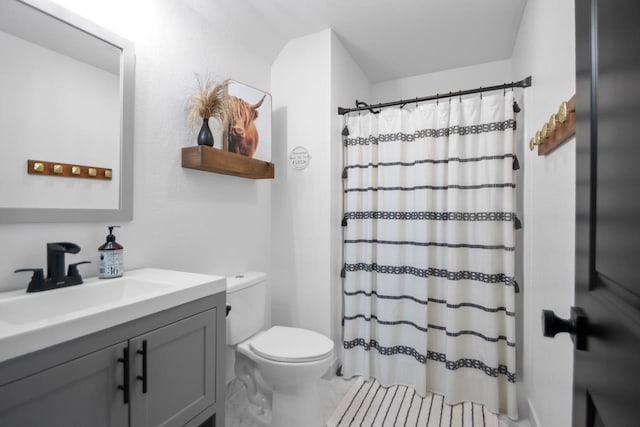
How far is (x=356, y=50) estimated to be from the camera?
2428mm

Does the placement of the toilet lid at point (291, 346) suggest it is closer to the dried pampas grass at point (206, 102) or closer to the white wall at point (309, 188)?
the white wall at point (309, 188)

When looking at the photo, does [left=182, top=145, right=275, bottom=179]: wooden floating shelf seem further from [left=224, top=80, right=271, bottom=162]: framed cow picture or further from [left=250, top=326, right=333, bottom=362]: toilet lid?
[left=250, top=326, right=333, bottom=362]: toilet lid

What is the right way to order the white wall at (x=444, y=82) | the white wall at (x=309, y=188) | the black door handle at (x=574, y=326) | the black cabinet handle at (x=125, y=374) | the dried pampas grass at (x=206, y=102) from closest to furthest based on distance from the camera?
1. the black door handle at (x=574, y=326)
2. the black cabinet handle at (x=125, y=374)
3. the dried pampas grass at (x=206, y=102)
4. the white wall at (x=309, y=188)
5. the white wall at (x=444, y=82)

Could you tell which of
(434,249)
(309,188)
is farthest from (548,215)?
(309,188)

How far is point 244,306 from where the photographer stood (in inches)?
66.3

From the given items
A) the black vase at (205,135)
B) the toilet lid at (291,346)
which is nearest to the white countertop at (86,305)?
the toilet lid at (291,346)

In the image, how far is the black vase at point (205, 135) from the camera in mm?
1611

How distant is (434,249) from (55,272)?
76.3 inches

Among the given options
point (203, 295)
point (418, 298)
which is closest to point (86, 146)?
point (203, 295)

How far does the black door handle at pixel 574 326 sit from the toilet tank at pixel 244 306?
4.48ft

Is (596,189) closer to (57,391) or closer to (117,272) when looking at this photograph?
(57,391)

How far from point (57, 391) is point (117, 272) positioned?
568 millimetres

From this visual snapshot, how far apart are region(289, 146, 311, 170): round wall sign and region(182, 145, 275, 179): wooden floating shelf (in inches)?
12.6

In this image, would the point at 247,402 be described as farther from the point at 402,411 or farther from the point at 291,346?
the point at 402,411
